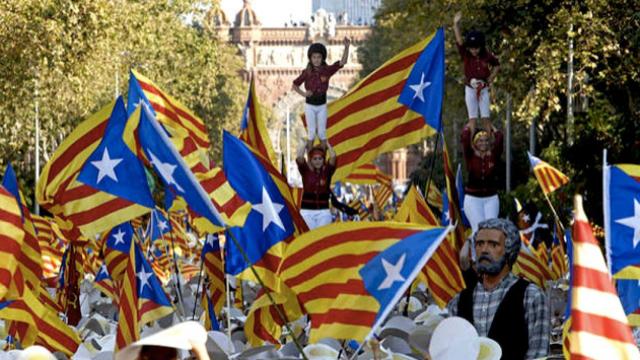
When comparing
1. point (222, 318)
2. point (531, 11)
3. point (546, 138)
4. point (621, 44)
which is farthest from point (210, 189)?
point (546, 138)

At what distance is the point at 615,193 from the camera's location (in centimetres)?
922

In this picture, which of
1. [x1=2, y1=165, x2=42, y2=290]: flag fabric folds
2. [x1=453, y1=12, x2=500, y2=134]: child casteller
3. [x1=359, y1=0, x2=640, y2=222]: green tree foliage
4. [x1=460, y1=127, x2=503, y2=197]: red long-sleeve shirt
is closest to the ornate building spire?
[x1=359, y1=0, x2=640, y2=222]: green tree foliage

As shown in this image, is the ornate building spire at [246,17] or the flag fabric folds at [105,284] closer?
the flag fabric folds at [105,284]

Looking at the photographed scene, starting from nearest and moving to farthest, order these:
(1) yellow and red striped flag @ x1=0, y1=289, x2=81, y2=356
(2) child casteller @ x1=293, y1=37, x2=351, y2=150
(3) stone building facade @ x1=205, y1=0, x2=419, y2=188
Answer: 1. (1) yellow and red striped flag @ x1=0, y1=289, x2=81, y2=356
2. (2) child casteller @ x1=293, y1=37, x2=351, y2=150
3. (3) stone building facade @ x1=205, y1=0, x2=419, y2=188

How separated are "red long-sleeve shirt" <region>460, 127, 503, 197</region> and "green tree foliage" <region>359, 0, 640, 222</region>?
4674 millimetres

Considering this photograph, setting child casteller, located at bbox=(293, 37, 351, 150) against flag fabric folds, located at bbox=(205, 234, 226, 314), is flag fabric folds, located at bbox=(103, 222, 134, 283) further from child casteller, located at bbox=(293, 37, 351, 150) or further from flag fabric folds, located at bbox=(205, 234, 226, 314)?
child casteller, located at bbox=(293, 37, 351, 150)

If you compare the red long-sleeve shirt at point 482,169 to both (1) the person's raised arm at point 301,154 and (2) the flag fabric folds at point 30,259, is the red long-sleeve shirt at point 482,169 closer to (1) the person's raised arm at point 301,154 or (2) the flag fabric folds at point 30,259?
(1) the person's raised arm at point 301,154

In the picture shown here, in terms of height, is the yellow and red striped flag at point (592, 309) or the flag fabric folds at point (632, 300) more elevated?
the yellow and red striped flag at point (592, 309)

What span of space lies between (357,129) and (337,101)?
0.51 meters

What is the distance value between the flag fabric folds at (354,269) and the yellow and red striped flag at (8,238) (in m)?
1.62

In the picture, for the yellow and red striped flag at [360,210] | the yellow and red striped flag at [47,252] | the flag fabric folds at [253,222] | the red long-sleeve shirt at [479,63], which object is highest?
the red long-sleeve shirt at [479,63]

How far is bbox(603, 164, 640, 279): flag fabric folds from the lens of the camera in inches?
358

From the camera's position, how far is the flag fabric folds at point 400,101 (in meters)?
14.0

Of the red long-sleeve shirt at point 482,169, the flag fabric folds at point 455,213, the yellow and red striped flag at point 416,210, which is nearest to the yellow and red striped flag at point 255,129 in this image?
the yellow and red striped flag at point 416,210
